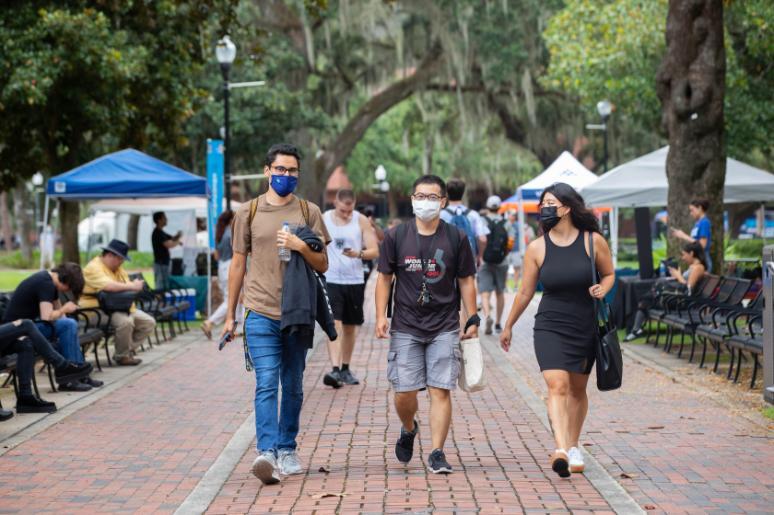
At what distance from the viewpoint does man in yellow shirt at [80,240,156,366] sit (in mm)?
13547

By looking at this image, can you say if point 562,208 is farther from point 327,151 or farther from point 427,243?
point 327,151

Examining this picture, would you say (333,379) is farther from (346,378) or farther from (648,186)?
(648,186)

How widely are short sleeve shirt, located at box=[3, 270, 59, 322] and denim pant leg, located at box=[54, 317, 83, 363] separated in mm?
355

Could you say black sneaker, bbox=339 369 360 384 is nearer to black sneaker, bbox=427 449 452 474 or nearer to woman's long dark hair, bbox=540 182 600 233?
black sneaker, bbox=427 449 452 474

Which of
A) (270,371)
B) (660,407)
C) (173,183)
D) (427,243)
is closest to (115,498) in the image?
(270,371)

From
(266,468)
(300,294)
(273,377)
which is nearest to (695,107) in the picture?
(300,294)

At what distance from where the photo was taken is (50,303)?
36.0 feet

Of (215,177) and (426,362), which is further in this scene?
(215,177)

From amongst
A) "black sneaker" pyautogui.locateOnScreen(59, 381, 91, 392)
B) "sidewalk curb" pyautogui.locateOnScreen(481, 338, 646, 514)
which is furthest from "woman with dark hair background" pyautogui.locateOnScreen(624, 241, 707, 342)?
"black sneaker" pyautogui.locateOnScreen(59, 381, 91, 392)

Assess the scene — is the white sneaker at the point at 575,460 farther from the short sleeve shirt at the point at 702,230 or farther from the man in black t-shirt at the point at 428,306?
the short sleeve shirt at the point at 702,230

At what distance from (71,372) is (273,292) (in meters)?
4.56

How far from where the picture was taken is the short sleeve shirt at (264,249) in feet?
23.9

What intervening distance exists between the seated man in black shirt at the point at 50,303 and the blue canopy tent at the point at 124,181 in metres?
5.95

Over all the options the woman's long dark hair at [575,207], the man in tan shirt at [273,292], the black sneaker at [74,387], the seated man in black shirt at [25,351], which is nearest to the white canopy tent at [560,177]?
the black sneaker at [74,387]
